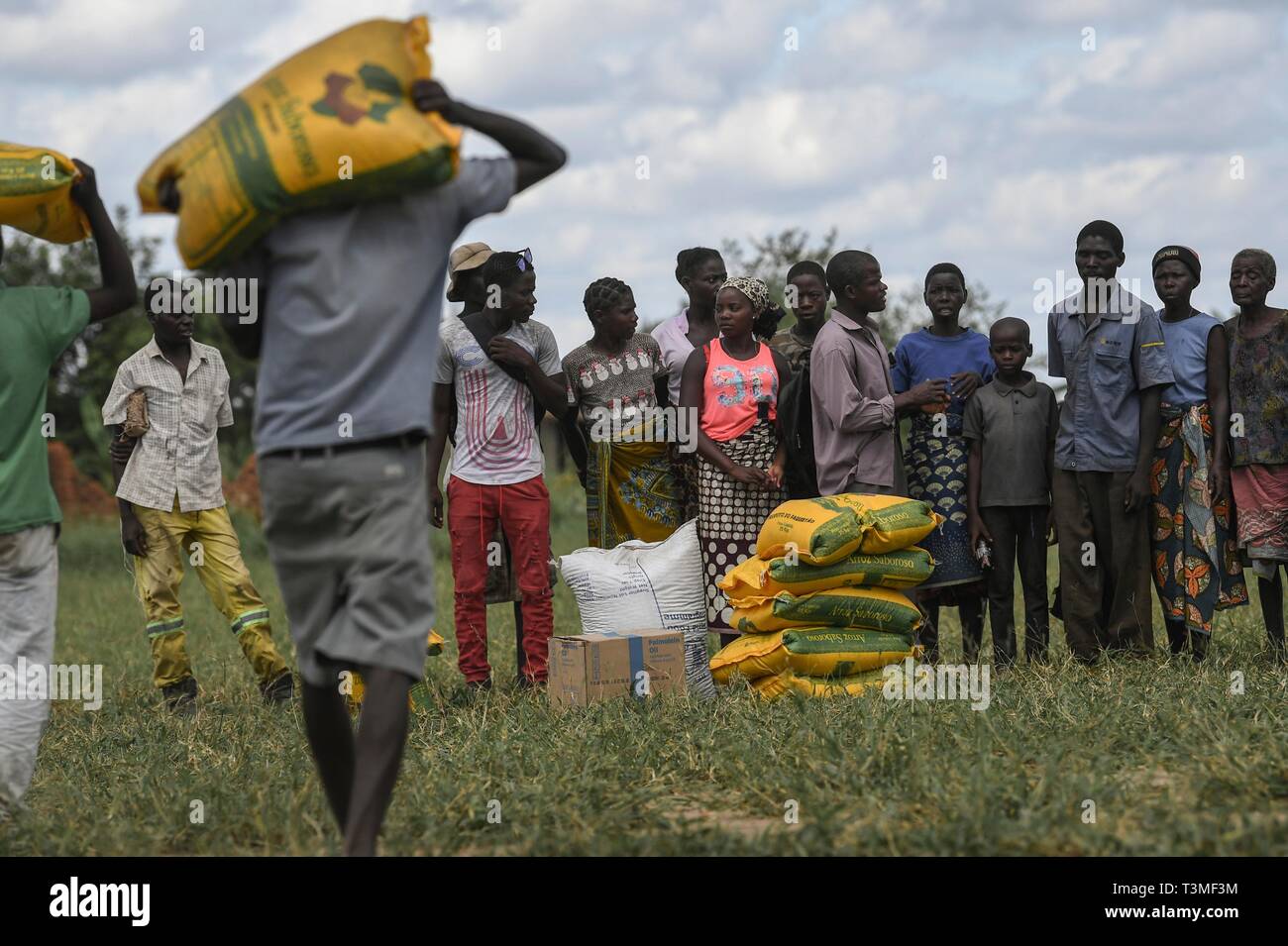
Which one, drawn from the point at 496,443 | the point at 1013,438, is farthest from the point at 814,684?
the point at 496,443

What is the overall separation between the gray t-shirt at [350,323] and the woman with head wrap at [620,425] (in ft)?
10.7

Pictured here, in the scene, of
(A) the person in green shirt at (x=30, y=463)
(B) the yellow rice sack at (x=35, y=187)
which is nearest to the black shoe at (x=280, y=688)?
(A) the person in green shirt at (x=30, y=463)

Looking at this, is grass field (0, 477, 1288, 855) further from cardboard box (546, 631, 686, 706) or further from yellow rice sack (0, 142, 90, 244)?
yellow rice sack (0, 142, 90, 244)

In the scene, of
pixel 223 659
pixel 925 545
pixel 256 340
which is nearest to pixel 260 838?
pixel 256 340

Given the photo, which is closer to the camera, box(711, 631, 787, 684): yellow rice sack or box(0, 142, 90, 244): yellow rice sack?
box(0, 142, 90, 244): yellow rice sack

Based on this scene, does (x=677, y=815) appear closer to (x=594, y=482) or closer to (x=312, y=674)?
(x=312, y=674)

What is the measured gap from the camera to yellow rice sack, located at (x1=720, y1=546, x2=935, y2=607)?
5.95m

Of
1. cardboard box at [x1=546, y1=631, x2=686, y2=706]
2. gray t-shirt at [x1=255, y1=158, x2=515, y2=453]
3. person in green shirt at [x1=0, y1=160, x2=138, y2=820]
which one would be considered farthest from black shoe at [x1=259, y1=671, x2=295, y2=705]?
gray t-shirt at [x1=255, y1=158, x2=515, y2=453]

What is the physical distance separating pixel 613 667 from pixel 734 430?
1373 millimetres

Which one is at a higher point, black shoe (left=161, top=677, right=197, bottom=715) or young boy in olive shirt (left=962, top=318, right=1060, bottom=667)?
young boy in olive shirt (left=962, top=318, right=1060, bottom=667)

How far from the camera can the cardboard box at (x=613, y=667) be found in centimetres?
578

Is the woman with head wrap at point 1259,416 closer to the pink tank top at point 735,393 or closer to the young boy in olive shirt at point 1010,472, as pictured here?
the young boy in olive shirt at point 1010,472

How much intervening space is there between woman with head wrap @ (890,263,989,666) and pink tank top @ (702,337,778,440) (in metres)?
0.64

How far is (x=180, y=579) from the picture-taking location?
262 inches
